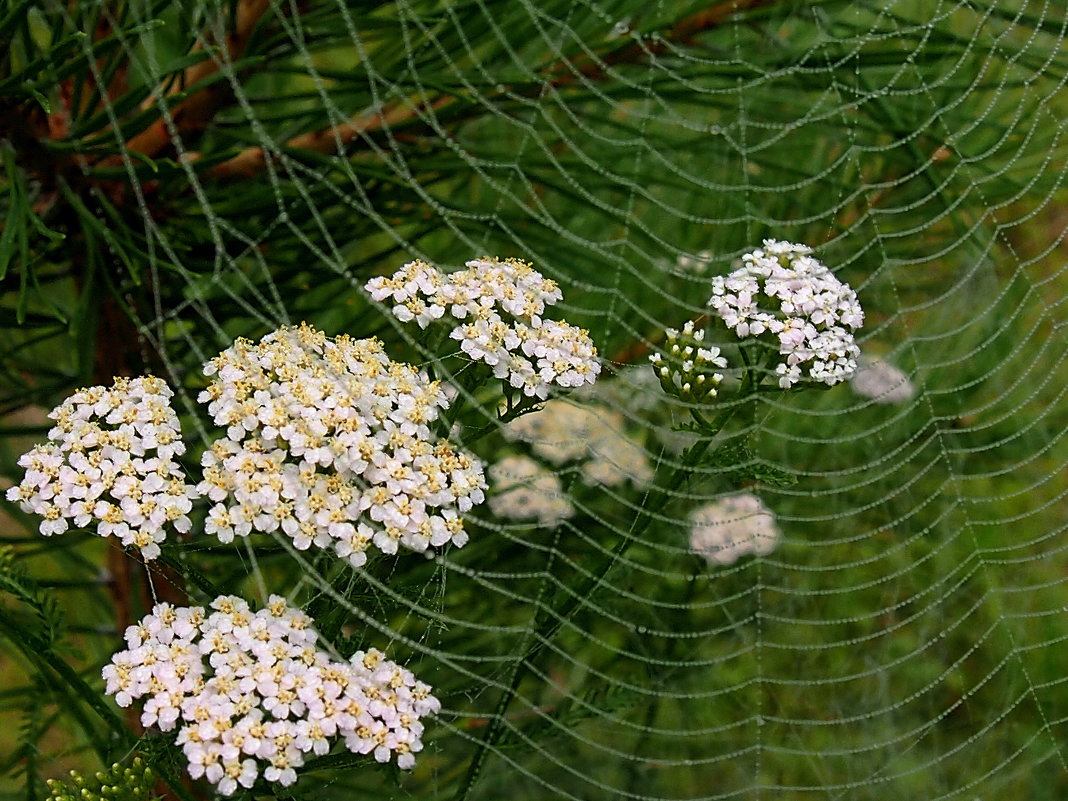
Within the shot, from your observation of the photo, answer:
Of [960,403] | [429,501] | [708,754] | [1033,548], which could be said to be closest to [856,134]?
[960,403]

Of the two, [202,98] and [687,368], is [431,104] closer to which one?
[202,98]

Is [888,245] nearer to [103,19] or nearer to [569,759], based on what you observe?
[569,759]

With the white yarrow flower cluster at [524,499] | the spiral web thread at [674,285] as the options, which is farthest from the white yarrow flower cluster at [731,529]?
the white yarrow flower cluster at [524,499]

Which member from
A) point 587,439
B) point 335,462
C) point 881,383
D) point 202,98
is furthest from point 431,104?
point 881,383

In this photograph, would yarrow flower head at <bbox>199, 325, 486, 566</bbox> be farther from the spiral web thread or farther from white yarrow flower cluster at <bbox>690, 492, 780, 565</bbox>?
white yarrow flower cluster at <bbox>690, 492, 780, 565</bbox>

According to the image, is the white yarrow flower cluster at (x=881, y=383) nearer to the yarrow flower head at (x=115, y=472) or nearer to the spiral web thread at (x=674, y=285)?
the spiral web thread at (x=674, y=285)

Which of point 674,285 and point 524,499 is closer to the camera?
point 524,499
